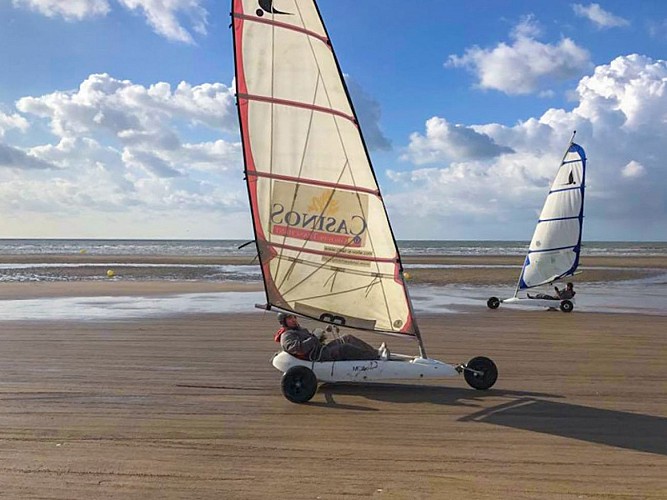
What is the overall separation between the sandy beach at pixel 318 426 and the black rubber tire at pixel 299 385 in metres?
0.13

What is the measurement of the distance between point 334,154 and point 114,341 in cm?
663

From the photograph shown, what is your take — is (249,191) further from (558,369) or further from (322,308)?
(558,369)

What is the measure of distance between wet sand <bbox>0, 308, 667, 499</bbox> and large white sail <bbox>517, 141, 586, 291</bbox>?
33.6 feet

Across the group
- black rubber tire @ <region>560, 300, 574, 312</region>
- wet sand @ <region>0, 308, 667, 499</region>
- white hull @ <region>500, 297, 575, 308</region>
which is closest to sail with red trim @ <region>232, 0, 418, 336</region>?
wet sand @ <region>0, 308, 667, 499</region>

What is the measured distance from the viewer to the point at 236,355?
11.0 metres

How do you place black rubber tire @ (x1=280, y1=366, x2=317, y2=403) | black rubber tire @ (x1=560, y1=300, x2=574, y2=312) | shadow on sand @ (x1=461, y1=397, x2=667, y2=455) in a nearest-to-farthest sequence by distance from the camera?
shadow on sand @ (x1=461, y1=397, x2=667, y2=455) < black rubber tire @ (x1=280, y1=366, x2=317, y2=403) < black rubber tire @ (x1=560, y1=300, x2=574, y2=312)

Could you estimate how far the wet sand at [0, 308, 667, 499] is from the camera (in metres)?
5.14

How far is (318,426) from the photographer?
265 inches

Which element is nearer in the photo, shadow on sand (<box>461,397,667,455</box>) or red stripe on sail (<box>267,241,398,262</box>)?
shadow on sand (<box>461,397,667,455</box>)

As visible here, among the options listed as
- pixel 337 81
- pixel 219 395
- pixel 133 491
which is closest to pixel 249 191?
pixel 337 81

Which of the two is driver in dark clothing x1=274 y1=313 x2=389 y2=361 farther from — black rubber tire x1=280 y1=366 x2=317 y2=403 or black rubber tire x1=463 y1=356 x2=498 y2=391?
black rubber tire x1=463 y1=356 x2=498 y2=391

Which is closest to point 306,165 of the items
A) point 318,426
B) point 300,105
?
point 300,105

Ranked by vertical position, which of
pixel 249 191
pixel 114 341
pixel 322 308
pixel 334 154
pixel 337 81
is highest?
pixel 337 81

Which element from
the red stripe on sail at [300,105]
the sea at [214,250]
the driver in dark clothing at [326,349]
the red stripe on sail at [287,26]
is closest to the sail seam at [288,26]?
the red stripe on sail at [287,26]
